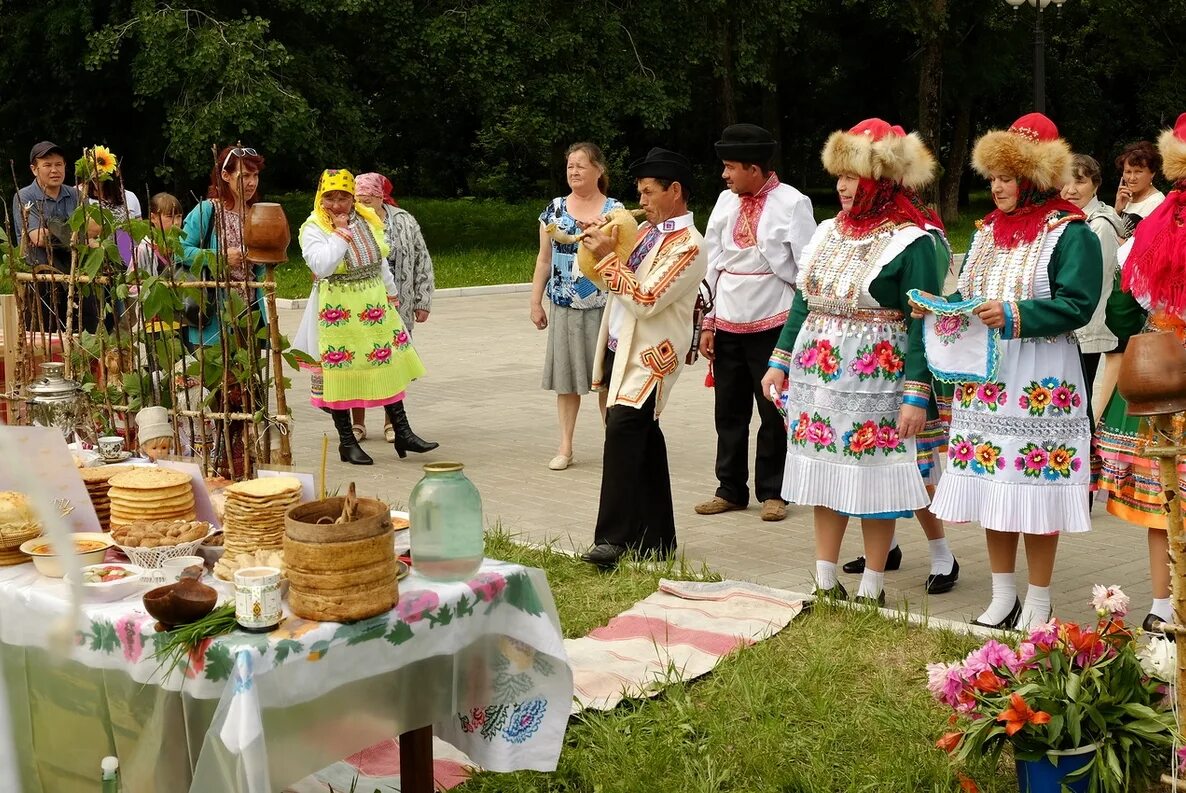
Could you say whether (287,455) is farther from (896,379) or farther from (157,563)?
(896,379)

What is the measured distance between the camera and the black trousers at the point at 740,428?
7293 mm

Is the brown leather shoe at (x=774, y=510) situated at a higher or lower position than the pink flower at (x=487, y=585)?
lower

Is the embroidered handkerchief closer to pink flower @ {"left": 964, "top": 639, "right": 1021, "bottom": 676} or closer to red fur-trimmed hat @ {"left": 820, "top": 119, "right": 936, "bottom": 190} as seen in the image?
red fur-trimmed hat @ {"left": 820, "top": 119, "right": 936, "bottom": 190}

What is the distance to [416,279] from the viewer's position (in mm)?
9445

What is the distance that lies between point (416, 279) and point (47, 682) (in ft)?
20.6

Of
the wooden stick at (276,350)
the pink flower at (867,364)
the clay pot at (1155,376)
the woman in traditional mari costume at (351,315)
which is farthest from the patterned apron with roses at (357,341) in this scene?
the clay pot at (1155,376)

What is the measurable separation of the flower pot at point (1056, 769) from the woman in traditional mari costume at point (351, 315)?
5537mm

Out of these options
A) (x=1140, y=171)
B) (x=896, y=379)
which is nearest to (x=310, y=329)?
(x=896, y=379)

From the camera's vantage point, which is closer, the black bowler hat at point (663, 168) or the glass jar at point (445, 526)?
the glass jar at point (445, 526)

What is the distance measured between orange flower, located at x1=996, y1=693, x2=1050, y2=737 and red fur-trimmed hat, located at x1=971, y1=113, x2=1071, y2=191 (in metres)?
2.07

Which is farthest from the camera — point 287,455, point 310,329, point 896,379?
point 310,329

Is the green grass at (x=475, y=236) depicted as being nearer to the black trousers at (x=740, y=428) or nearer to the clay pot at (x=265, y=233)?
the black trousers at (x=740, y=428)

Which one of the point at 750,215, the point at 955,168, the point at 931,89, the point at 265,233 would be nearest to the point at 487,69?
the point at 931,89

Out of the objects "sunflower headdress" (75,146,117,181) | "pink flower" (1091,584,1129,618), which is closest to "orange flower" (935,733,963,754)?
"pink flower" (1091,584,1129,618)
